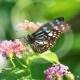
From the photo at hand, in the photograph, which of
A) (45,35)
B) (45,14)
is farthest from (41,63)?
(45,14)

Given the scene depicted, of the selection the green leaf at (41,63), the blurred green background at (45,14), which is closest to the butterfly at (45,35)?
the green leaf at (41,63)

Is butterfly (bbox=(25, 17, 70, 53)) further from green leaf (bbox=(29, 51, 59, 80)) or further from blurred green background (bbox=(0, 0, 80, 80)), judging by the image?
blurred green background (bbox=(0, 0, 80, 80))

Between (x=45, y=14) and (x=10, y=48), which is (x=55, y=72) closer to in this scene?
(x=10, y=48)

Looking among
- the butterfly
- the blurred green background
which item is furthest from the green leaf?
the blurred green background

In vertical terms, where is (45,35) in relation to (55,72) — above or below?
above

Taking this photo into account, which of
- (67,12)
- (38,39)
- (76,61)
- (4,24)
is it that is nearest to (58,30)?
(38,39)
